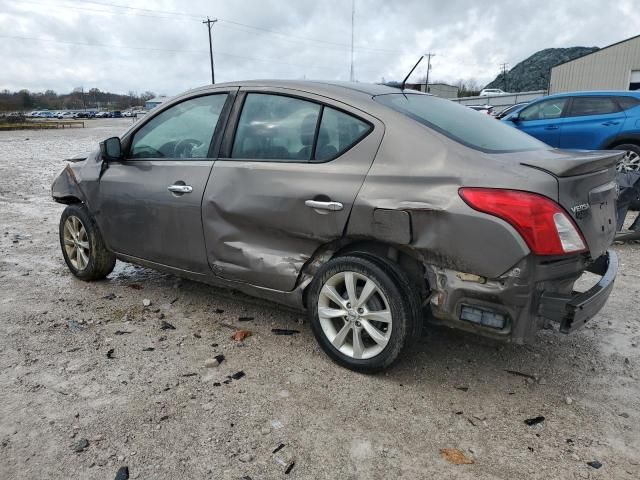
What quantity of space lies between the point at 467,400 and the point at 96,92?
446 ft

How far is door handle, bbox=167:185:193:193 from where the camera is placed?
12.0ft

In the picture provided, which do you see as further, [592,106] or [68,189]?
[592,106]

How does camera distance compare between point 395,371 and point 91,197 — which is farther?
point 91,197

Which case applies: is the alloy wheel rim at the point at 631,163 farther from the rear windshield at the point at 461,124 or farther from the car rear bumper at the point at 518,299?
the car rear bumper at the point at 518,299

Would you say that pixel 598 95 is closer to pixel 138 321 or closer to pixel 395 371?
pixel 395 371

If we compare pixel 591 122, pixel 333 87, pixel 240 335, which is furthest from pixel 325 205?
pixel 591 122

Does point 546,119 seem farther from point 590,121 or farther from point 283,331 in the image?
point 283,331

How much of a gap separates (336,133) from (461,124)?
760 millimetres

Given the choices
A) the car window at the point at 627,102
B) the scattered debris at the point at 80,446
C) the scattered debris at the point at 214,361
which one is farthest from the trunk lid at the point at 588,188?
the car window at the point at 627,102

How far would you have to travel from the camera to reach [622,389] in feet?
9.71

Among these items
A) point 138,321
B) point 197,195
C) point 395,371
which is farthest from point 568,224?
point 138,321

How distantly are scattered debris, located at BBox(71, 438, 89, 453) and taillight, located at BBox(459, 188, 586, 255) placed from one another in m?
2.19

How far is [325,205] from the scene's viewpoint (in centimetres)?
301

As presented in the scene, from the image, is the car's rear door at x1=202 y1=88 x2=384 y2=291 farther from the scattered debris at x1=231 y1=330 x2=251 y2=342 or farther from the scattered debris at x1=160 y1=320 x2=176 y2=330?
the scattered debris at x1=160 y1=320 x2=176 y2=330
